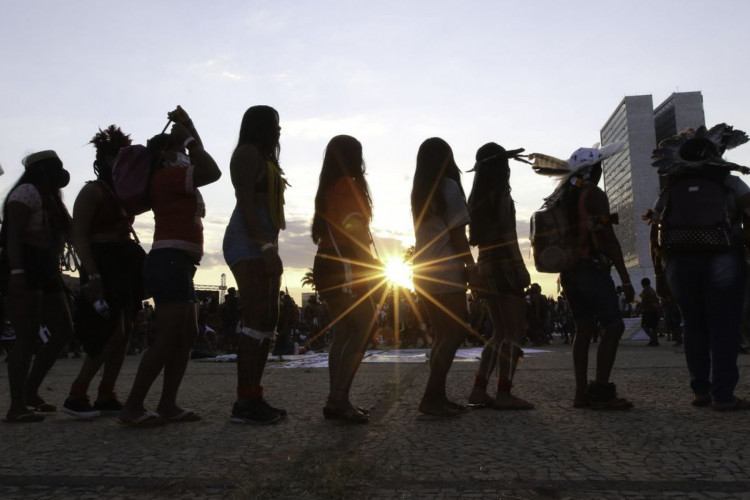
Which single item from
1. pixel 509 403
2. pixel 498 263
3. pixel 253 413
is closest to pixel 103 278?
pixel 253 413

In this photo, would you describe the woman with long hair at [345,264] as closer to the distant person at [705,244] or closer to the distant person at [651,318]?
the distant person at [705,244]

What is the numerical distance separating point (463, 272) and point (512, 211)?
669 millimetres

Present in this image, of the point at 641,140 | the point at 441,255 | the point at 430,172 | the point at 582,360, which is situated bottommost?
the point at 582,360

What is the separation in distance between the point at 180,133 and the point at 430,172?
5.05 feet

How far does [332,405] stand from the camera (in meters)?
3.70

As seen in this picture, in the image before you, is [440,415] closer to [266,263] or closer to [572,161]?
[266,263]

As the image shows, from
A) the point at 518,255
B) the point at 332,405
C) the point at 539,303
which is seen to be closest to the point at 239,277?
→ the point at 332,405

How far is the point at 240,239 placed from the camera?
3.79m

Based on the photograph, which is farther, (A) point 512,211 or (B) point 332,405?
(A) point 512,211

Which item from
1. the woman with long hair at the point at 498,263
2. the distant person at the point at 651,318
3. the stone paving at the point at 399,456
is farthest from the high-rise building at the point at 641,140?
the stone paving at the point at 399,456

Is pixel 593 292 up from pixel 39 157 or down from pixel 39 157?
down

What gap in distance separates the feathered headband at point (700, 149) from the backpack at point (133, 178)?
321 centimetres

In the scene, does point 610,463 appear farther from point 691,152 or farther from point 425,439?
point 691,152

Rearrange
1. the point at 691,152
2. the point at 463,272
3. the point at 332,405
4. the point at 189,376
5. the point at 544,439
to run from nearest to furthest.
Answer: the point at 544,439 → the point at 332,405 → the point at 463,272 → the point at 691,152 → the point at 189,376
